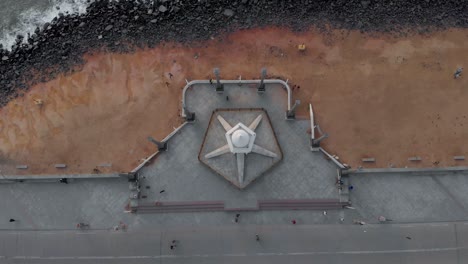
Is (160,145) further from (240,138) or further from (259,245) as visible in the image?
(259,245)

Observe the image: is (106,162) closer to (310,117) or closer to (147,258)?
(147,258)

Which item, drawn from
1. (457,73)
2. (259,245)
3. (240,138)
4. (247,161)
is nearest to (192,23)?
(247,161)

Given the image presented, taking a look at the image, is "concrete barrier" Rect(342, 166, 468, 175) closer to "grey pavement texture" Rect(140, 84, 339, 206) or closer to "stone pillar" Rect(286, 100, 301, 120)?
"grey pavement texture" Rect(140, 84, 339, 206)

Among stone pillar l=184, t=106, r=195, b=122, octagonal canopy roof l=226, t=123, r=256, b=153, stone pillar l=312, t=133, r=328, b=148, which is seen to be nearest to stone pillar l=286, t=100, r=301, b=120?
stone pillar l=312, t=133, r=328, b=148

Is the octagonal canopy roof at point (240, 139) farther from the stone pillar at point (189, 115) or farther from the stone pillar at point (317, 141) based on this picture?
the stone pillar at point (317, 141)

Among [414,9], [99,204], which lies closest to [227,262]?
[99,204]
